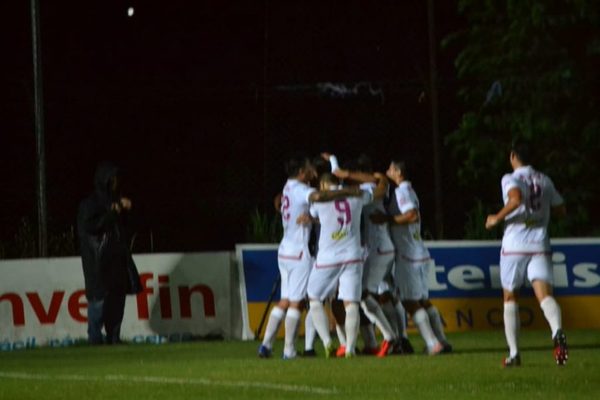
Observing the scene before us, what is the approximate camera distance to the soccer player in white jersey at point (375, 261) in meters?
18.9

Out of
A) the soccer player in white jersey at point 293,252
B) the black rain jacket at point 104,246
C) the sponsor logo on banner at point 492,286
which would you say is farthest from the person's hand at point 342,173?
the sponsor logo on banner at point 492,286

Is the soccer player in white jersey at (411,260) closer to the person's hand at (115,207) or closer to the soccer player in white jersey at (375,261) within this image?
the soccer player in white jersey at (375,261)

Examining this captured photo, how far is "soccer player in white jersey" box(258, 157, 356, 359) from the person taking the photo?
18578 millimetres

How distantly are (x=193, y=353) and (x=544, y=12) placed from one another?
12.2m

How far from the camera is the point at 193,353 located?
799 inches

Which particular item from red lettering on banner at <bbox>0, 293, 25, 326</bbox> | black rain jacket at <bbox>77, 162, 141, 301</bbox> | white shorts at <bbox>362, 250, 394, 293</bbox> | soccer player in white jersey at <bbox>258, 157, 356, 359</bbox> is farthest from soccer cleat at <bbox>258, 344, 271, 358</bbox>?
red lettering on banner at <bbox>0, 293, 25, 326</bbox>

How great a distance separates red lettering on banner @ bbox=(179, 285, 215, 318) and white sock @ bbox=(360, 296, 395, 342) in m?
4.51

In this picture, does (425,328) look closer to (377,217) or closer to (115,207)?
(377,217)

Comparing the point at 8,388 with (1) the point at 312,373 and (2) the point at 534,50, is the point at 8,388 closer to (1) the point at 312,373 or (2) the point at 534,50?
(1) the point at 312,373

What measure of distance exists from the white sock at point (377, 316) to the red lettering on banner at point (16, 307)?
18.9ft

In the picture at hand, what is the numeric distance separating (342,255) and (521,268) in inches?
92.0

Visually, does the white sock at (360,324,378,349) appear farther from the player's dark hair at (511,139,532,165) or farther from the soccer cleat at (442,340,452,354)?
the player's dark hair at (511,139,532,165)

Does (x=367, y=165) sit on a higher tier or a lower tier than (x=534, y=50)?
lower

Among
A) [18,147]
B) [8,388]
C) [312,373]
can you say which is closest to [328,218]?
[312,373]
